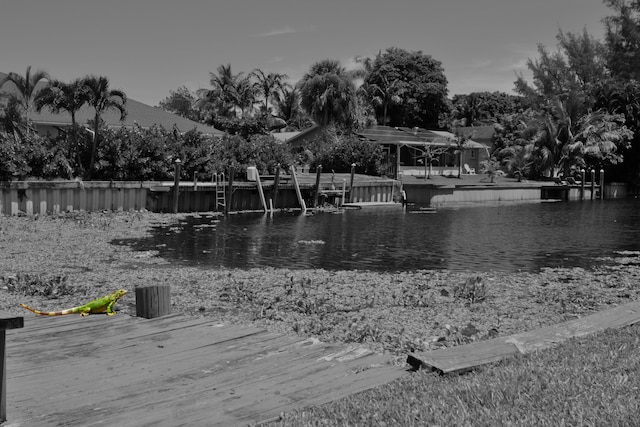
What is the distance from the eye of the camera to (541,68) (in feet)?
278

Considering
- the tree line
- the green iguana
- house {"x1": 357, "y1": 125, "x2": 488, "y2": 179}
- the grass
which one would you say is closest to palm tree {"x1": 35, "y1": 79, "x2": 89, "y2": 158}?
the tree line

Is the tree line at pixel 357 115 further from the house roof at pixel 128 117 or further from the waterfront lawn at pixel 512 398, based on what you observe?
the waterfront lawn at pixel 512 398

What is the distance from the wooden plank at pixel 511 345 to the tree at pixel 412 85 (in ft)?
251

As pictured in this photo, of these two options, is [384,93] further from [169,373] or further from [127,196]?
[169,373]

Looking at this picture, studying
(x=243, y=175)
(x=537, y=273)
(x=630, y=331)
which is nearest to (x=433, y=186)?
(x=243, y=175)

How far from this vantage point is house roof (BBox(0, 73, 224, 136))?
42438 mm

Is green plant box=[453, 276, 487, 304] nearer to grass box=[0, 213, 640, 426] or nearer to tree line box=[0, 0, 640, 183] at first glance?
grass box=[0, 213, 640, 426]

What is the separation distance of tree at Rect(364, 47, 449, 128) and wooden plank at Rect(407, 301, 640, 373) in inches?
3012

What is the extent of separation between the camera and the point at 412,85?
85.6 m

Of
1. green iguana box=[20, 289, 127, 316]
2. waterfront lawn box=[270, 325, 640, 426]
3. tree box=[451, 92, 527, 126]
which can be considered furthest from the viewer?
tree box=[451, 92, 527, 126]

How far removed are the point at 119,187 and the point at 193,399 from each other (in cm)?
3035

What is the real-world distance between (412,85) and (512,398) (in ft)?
271

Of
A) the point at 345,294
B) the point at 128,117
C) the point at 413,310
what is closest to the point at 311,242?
the point at 345,294

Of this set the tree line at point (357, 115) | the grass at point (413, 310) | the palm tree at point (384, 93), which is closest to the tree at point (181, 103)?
the tree line at point (357, 115)
